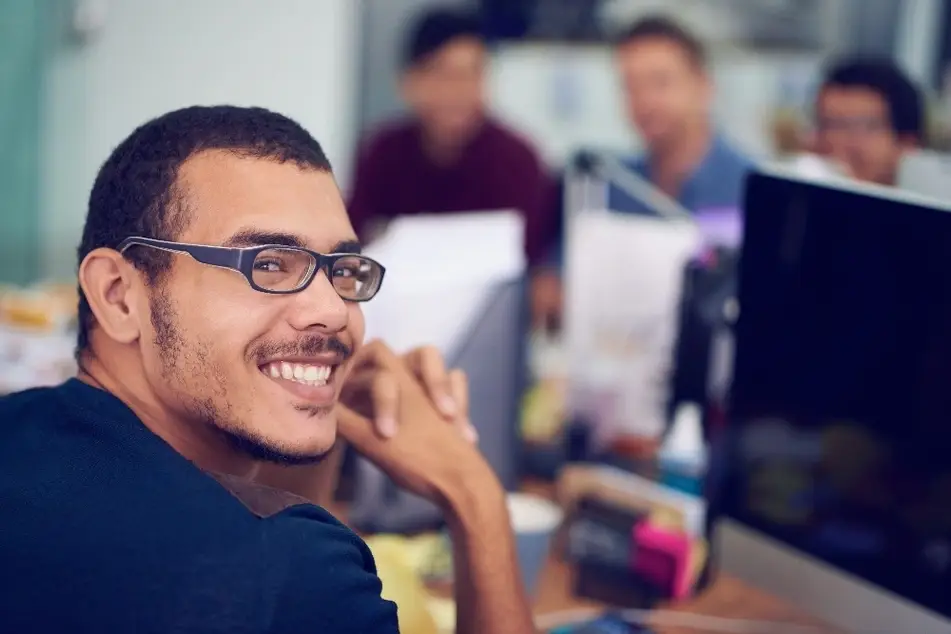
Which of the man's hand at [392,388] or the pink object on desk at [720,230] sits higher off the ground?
the pink object on desk at [720,230]

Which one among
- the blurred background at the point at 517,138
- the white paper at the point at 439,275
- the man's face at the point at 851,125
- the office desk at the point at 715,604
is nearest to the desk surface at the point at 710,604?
the office desk at the point at 715,604

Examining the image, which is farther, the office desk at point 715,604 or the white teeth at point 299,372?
the office desk at point 715,604

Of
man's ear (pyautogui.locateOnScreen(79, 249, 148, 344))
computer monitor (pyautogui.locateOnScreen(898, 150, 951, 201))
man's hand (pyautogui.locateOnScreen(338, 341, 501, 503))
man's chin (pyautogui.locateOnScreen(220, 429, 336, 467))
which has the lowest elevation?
man's hand (pyautogui.locateOnScreen(338, 341, 501, 503))

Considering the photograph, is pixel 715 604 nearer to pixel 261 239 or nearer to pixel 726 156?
pixel 261 239

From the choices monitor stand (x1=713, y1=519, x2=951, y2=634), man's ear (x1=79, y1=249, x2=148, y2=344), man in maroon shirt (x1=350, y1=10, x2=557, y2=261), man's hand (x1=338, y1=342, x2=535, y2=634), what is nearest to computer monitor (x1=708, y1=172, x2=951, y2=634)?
monitor stand (x1=713, y1=519, x2=951, y2=634)

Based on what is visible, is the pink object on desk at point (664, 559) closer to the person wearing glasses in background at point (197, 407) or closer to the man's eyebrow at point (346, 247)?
the person wearing glasses in background at point (197, 407)

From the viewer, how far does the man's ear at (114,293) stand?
1.06 m

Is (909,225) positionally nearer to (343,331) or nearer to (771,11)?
(343,331)

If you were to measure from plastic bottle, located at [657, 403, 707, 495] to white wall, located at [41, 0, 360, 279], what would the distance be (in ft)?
7.19

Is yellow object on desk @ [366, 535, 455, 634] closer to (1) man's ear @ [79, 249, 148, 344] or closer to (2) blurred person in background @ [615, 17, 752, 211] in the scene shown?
(1) man's ear @ [79, 249, 148, 344]

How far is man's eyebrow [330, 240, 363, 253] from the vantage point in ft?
3.53

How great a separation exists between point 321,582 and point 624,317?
0.95 metres

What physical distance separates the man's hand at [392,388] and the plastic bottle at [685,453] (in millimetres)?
417

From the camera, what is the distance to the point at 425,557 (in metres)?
1.50
